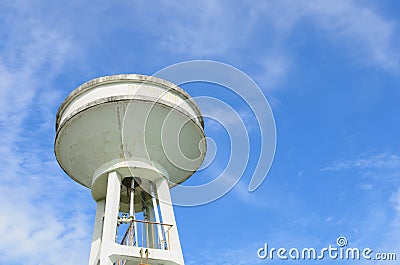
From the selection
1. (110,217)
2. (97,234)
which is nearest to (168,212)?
(110,217)

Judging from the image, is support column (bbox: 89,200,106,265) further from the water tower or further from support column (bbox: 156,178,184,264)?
support column (bbox: 156,178,184,264)

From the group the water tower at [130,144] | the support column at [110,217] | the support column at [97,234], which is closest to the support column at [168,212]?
the water tower at [130,144]

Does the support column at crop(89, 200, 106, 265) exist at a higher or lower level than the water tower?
lower

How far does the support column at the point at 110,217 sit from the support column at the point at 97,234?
1128 millimetres

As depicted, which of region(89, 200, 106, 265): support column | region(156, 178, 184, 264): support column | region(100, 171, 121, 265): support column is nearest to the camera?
region(100, 171, 121, 265): support column

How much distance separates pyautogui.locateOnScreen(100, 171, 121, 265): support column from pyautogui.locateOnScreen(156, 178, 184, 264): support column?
3.16ft

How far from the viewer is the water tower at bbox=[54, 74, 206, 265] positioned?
10992 millimetres

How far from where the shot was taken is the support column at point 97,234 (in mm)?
11359

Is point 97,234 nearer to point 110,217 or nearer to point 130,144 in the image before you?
point 110,217

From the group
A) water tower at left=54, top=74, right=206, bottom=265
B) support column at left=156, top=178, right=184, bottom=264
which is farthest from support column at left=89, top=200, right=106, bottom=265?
support column at left=156, top=178, right=184, bottom=264

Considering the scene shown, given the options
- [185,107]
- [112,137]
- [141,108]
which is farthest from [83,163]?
[185,107]

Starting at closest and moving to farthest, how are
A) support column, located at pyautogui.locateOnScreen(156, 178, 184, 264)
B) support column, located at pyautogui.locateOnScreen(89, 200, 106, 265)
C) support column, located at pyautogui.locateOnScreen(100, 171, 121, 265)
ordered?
support column, located at pyautogui.locateOnScreen(100, 171, 121, 265)
support column, located at pyautogui.locateOnScreen(156, 178, 184, 264)
support column, located at pyautogui.locateOnScreen(89, 200, 106, 265)

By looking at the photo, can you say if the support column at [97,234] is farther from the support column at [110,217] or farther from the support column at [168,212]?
the support column at [168,212]

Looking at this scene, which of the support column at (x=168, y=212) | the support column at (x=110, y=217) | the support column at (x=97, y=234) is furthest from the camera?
the support column at (x=97, y=234)
